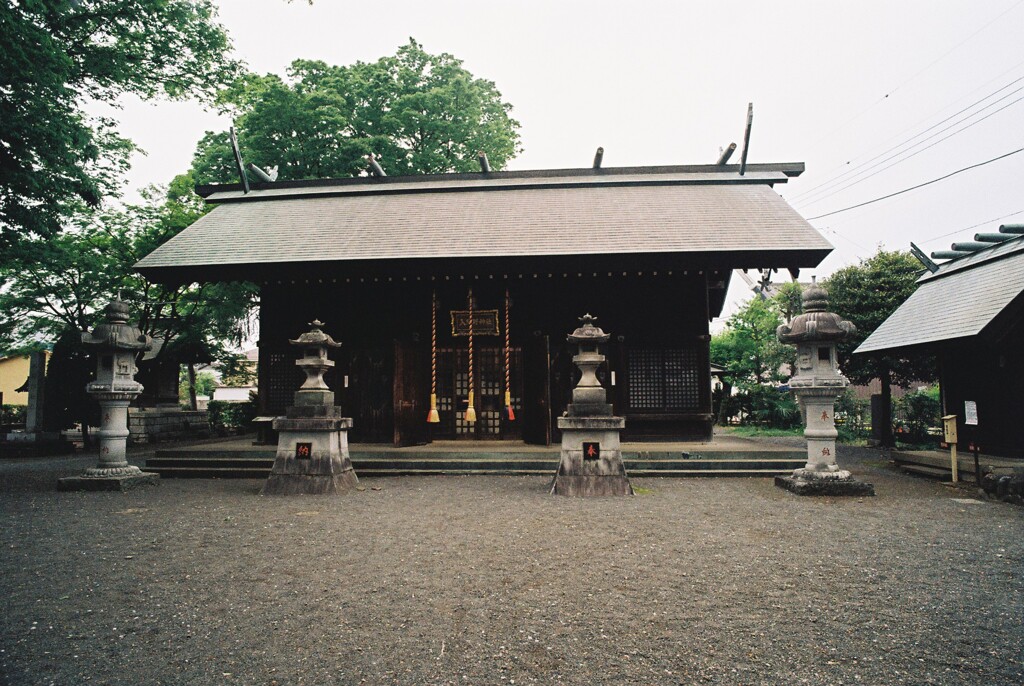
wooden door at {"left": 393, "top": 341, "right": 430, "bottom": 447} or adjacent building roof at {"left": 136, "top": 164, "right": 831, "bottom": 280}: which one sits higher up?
adjacent building roof at {"left": 136, "top": 164, "right": 831, "bottom": 280}

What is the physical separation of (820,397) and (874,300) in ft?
33.2

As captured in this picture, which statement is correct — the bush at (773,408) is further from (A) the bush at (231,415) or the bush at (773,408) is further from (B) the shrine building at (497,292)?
(A) the bush at (231,415)

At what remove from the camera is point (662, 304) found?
37.6 feet

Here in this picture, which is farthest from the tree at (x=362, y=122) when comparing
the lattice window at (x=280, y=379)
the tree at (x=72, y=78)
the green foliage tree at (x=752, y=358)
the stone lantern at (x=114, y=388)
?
the green foliage tree at (x=752, y=358)

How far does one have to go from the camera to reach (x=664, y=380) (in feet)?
36.8

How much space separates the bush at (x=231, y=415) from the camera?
19.1 m

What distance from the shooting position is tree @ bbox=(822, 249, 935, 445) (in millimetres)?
14641

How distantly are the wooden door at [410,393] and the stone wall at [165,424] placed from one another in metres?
10.00

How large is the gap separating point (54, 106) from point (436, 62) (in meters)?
14.7

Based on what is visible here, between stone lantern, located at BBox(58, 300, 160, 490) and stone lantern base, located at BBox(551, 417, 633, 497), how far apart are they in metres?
7.05

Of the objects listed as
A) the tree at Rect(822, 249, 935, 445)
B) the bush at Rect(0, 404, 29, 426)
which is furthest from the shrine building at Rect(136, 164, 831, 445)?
the bush at Rect(0, 404, 29, 426)

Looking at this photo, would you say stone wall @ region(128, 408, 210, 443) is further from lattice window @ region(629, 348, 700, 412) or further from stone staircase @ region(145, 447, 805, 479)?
lattice window @ region(629, 348, 700, 412)

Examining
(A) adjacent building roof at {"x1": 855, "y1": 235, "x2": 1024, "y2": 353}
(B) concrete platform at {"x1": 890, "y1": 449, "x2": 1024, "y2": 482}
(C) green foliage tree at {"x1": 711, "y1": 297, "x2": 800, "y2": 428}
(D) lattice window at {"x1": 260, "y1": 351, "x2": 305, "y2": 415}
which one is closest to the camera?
(B) concrete platform at {"x1": 890, "y1": 449, "x2": 1024, "y2": 482}

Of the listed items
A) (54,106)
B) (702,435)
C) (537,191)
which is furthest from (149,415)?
(702,435)
